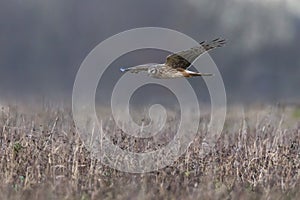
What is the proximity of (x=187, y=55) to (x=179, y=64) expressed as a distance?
156mm

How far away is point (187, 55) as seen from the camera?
20.3ft

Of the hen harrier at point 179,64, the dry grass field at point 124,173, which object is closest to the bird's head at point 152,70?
the hen harrier at point 179,64

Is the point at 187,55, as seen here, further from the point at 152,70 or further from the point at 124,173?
the point at 124,173

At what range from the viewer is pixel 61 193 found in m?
4.95

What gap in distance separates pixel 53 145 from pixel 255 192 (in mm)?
2367

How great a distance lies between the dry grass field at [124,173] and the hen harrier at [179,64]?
98cm

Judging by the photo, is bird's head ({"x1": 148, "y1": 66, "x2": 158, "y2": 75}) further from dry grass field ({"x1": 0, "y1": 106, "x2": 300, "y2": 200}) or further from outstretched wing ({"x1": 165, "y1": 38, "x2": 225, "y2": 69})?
dry grass field ({"x1": 0, "y1": 106, "x2": 300, "y2": 200})

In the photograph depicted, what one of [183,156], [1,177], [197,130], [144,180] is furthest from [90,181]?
[197,130]

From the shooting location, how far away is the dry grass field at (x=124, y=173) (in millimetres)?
5145

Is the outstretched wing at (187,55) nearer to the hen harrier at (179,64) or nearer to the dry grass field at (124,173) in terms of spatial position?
the hen harrier at (179,64)

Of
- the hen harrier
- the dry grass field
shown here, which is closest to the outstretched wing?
the hen harrier

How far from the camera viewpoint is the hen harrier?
243 inches

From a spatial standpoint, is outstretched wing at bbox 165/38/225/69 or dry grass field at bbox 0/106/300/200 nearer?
dry grass field at bbox 0/106/300/200

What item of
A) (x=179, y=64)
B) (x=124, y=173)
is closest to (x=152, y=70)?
(x=179, y=64)
